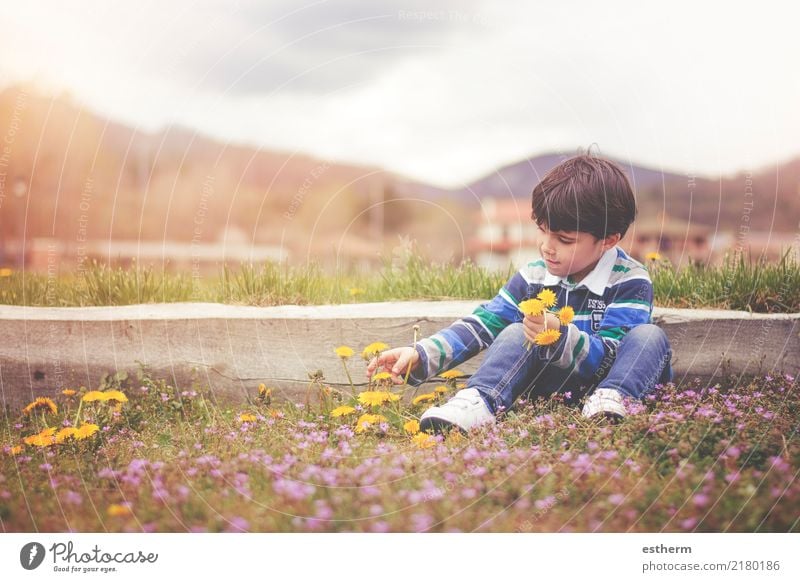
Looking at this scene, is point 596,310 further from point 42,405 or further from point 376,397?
point 42,405

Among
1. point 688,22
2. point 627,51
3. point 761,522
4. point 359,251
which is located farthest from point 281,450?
point 688,22

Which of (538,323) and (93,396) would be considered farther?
(93,396)

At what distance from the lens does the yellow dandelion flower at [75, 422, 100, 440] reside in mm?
1882

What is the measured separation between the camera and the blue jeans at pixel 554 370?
6.04 ft

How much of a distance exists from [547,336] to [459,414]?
0.28m

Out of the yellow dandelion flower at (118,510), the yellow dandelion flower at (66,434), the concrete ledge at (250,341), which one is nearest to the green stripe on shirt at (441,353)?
the concrete ledge at (250,341)

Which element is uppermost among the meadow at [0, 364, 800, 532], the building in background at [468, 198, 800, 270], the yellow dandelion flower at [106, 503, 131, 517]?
the building in background at [468, 198, 800, 270]

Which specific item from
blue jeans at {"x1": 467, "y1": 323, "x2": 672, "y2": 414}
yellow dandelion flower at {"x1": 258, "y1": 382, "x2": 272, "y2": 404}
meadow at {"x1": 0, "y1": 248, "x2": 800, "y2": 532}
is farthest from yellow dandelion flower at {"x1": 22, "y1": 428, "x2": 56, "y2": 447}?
blue jeans at {"x1": 467, "y1": 323, "x2": 672, "y2": 414}

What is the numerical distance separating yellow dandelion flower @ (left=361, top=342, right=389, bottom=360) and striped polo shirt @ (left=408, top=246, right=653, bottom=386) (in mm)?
118

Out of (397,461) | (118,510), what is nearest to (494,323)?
(397,461)

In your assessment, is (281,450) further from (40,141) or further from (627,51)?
(627,51)

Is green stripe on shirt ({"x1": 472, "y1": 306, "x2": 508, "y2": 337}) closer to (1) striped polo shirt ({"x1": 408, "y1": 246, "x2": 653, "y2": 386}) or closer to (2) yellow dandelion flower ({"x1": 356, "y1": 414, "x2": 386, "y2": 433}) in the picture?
(1) striped polo shirt ({"x1": 408, "y1": 246, "x2": 653, "y2": 386})

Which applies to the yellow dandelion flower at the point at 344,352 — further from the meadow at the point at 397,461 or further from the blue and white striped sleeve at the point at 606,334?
the blue and white striped sleeve at the point at 606,334

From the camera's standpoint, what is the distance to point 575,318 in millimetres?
1913
